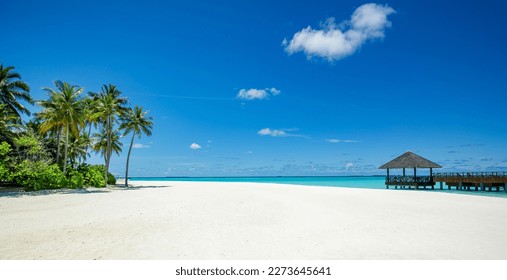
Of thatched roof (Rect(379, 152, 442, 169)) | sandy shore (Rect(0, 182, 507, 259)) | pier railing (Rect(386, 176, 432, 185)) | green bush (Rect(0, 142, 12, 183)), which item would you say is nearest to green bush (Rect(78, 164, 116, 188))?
green bush (Rect(0, 142, 12, 183))

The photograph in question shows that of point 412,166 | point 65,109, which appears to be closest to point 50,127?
point 65,109

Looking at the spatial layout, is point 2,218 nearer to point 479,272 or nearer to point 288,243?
point 288,243

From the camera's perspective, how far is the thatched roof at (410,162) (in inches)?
1229

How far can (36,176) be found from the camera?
21547mm

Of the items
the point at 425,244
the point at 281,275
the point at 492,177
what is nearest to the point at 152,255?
the point at 281,275

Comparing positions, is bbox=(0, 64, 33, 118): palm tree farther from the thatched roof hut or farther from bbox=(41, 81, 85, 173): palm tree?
the thatched roof hut

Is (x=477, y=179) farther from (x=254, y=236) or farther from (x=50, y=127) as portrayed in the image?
(x=50, y=127)

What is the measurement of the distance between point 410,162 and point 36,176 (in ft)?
112

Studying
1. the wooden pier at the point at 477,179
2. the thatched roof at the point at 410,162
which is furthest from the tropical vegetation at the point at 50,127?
the wooden pier at the point at 477,179

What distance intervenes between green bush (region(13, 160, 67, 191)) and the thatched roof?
105 feet

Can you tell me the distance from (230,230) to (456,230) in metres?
5.87

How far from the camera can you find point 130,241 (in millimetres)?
6500

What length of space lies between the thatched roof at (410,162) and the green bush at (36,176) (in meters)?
32.1

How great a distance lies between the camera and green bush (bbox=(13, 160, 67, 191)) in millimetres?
20547
